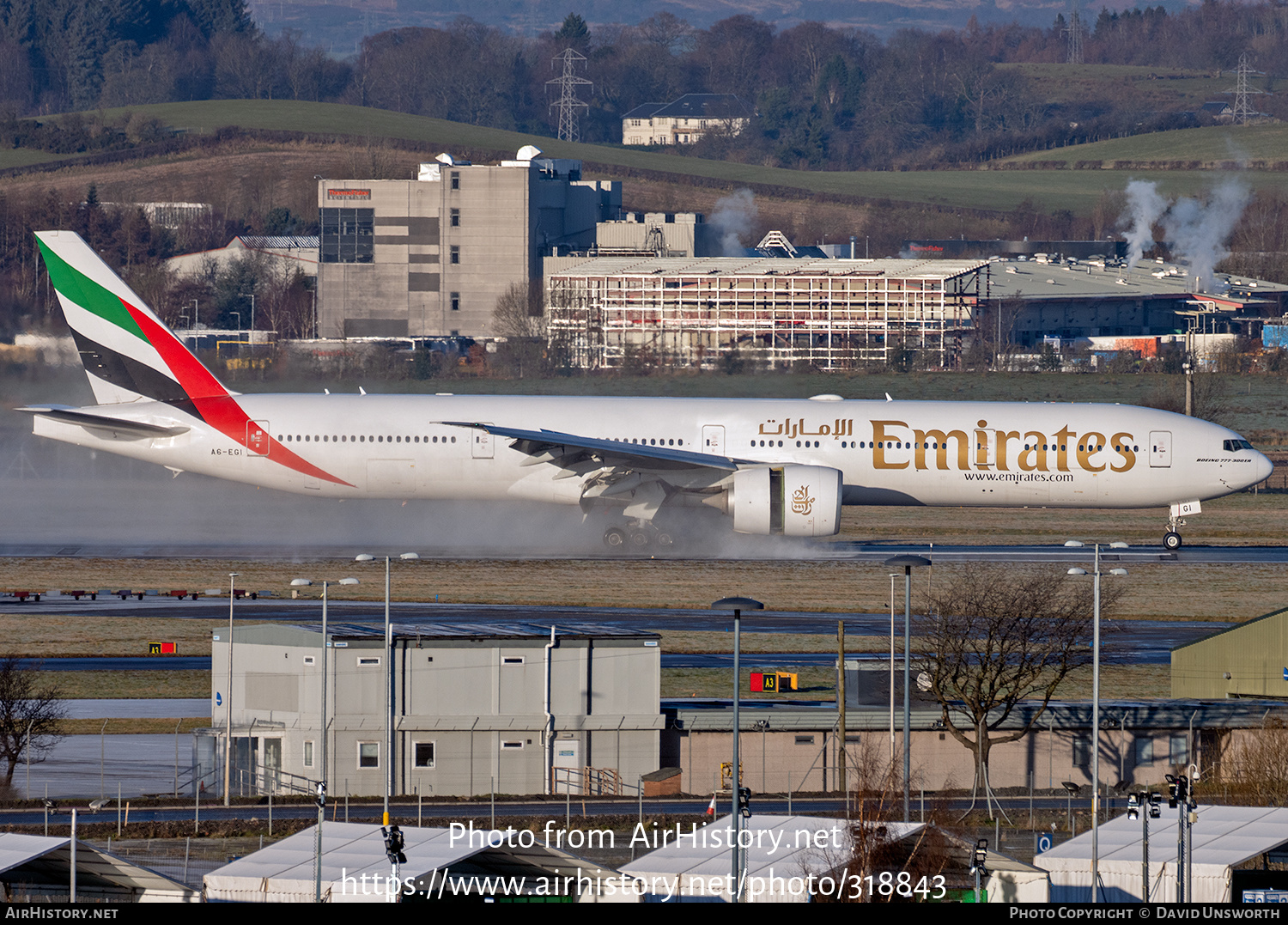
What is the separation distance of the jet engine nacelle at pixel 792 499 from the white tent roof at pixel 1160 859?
24.6 metres

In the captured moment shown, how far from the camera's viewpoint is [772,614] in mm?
45250

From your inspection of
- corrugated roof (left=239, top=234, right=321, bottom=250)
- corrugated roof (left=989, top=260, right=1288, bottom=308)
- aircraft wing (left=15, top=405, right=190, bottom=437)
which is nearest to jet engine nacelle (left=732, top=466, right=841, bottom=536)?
aircraft wing (left=15, top=405, right=190, bottom=437)

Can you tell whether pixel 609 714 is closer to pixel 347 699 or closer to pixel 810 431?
pixel 347 699

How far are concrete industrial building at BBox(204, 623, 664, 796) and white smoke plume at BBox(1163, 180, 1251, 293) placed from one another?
14516 centimetres

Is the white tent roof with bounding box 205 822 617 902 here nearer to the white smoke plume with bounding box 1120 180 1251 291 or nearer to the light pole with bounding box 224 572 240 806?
the light pole with bounding box 224 572 240 806

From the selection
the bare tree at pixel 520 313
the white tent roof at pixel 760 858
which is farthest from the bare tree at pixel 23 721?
the bare tree at pixel 520 313

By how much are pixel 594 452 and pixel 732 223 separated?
5610 inches

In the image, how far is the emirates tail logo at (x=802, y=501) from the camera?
50.5 metres

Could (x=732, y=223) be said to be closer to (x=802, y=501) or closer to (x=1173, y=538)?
(x=1173, y=538)

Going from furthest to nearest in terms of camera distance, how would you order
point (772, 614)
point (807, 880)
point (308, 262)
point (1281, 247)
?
point (1281, 247) < point (308, 262) < point (772, 614) < point (807, 880)

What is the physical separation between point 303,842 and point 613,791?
1081cm

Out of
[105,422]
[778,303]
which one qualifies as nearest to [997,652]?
[105,422]

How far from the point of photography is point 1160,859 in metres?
25.2
